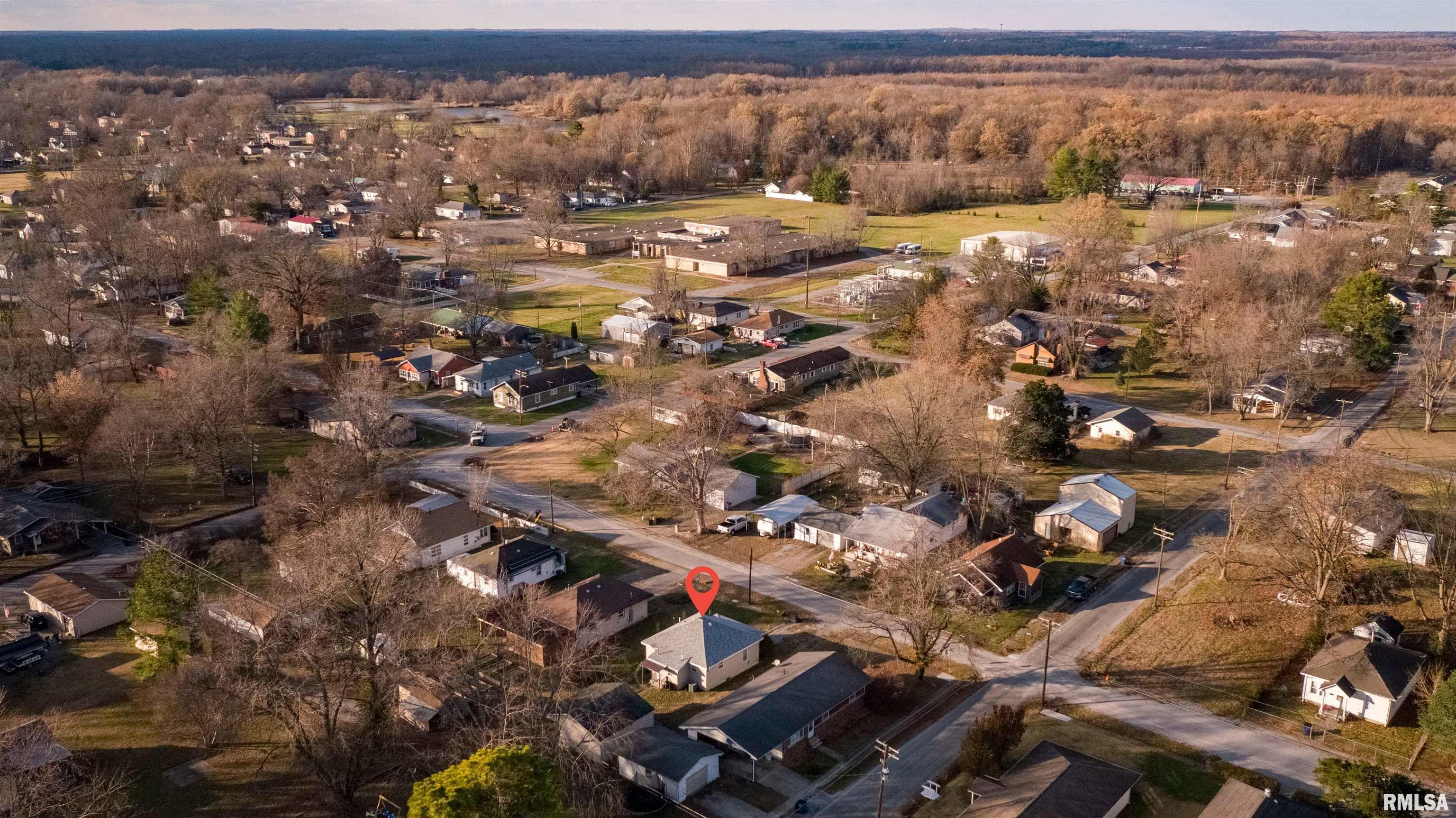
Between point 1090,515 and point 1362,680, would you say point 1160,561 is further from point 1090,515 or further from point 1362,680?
point 1362,680

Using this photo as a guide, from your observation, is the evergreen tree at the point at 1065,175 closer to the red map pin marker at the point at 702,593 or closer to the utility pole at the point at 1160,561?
the utility pole at the point at 1160,561

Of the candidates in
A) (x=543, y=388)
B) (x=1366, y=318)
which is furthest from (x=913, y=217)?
(x=543, y=388)

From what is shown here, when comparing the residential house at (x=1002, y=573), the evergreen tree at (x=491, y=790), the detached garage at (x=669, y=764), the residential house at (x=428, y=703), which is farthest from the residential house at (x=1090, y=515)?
the evergreen tree at (x=491, y=790)

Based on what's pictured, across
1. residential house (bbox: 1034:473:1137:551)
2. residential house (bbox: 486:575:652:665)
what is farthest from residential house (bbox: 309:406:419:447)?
residential house (bbox: 1034:473:1137:551)

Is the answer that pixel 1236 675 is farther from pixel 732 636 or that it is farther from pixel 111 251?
pixel 111 251

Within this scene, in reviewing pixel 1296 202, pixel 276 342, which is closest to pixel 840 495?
pixel 276 342

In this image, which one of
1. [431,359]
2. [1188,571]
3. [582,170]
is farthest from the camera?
[582,170]
